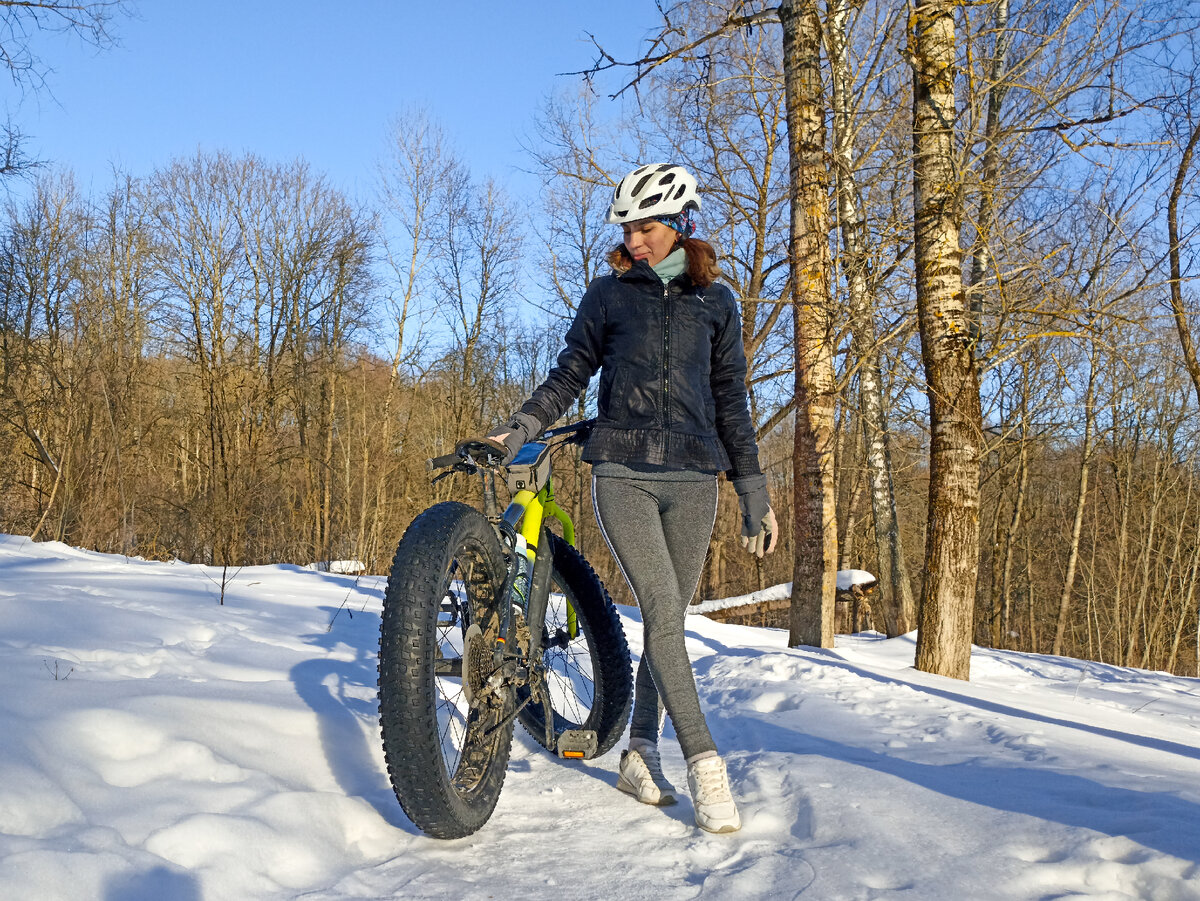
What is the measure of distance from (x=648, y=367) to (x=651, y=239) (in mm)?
438

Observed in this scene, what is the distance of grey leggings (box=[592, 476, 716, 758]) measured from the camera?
2.59m

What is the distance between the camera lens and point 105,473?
1489 cm

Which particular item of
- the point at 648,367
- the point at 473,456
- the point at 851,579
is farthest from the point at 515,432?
the point at 851,579

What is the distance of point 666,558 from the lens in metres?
2.68

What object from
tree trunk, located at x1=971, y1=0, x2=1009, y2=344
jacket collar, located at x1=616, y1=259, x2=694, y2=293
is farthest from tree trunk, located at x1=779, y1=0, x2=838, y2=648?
jacket collar, located at x1=616, y1=259, x2=694, y2=293

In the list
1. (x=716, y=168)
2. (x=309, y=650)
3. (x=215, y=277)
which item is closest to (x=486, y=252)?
(x=215, y=277)

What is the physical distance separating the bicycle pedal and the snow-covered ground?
103 mm

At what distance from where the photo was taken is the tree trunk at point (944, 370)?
6.20 metres

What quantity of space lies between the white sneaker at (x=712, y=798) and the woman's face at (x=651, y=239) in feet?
5.19

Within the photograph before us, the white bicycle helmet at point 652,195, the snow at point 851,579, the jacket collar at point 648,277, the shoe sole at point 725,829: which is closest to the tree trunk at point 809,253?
the white bicycle helmet at point 652,195

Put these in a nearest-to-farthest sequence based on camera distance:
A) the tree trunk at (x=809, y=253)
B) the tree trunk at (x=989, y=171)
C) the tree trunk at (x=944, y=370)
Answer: the tree trunk at (x=944, y=370) → the tree trunk at (x=989, y=171) → the tree trunk at (x=809, y=253)

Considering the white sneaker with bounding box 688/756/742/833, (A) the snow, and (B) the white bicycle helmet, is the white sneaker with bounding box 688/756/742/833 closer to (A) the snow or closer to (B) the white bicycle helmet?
Answer: (B) the white bicycle helmet

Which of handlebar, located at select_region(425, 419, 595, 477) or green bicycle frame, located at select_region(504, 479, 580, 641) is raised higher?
handlebar, located at select_region(425, 419, 595, 477)

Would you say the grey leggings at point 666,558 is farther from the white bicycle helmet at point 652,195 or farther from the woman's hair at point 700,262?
the white bicycle helmet at point 652,195
